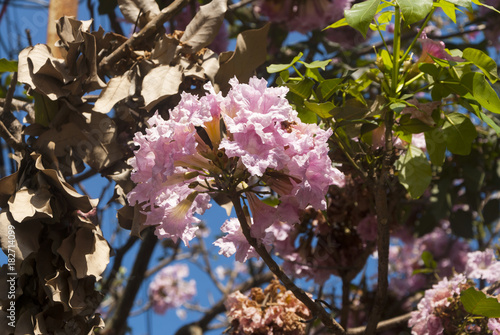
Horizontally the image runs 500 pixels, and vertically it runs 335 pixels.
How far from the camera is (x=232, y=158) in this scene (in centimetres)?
94

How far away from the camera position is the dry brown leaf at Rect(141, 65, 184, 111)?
114 centimetres

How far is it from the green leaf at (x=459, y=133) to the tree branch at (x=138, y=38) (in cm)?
65

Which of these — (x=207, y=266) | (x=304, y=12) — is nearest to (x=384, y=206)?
(x=304, y=12)

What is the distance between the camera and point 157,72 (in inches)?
47.3

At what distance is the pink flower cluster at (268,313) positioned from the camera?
53.4 inches

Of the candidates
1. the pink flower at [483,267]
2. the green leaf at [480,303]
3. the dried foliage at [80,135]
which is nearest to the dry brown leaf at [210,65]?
the dried foliage at [80,135]

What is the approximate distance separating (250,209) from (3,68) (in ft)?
2.35

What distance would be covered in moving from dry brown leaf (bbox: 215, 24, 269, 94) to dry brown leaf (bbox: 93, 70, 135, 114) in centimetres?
19

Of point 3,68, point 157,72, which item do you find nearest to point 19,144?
point 3,68

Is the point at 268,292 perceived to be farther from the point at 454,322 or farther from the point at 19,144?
the point at 19,144

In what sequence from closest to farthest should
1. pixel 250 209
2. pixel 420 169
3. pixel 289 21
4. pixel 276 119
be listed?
pixel 276 119, pixel 250 209, pixel 420 169, pixel 289 21

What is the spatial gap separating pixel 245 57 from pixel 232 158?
0.35m

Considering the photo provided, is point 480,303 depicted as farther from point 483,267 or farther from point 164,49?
point 164,49

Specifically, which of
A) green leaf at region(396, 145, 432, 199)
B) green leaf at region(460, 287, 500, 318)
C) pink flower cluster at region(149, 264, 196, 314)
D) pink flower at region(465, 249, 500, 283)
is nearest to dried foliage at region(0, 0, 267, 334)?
green leaf at region(396, 145, 432, 199)
